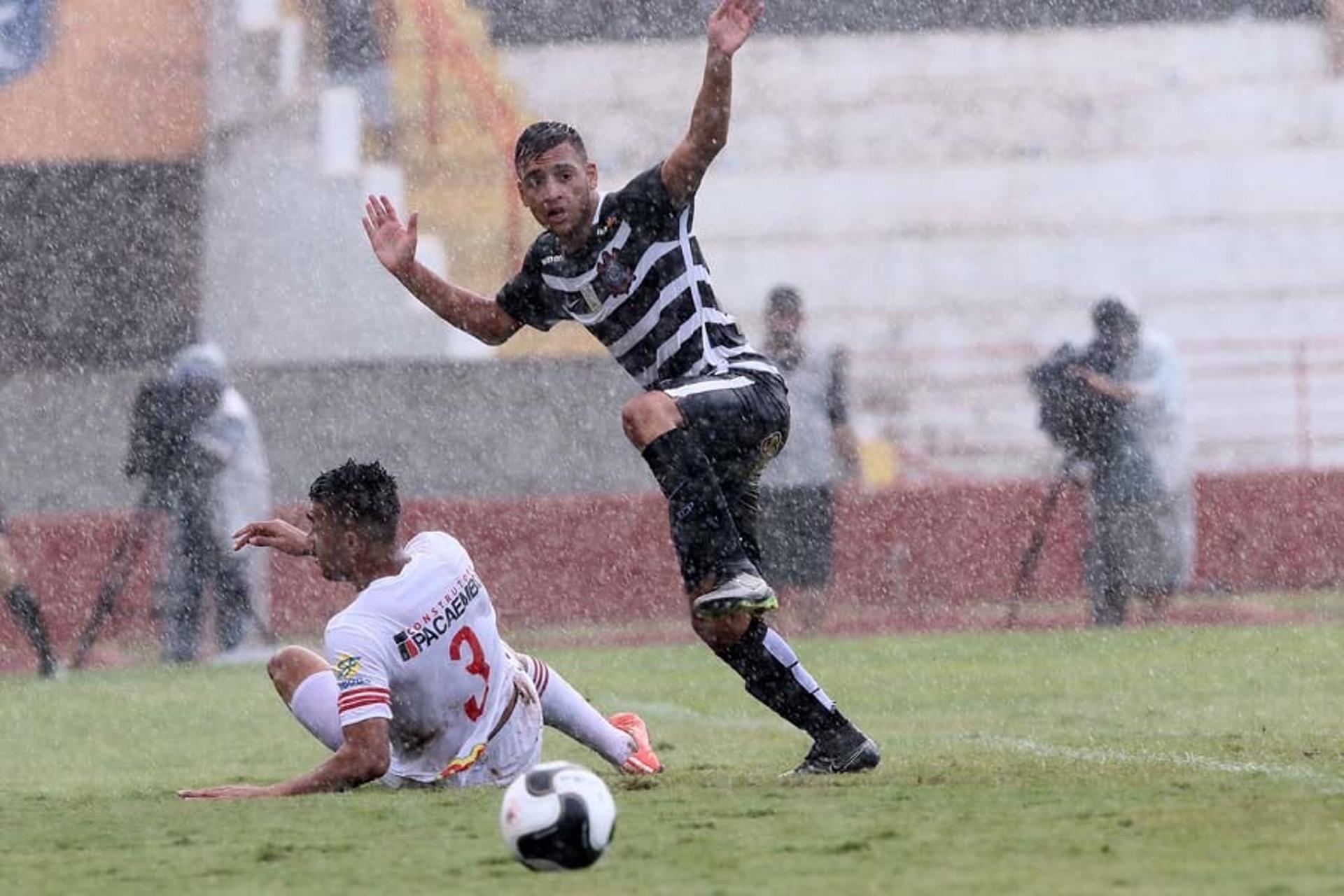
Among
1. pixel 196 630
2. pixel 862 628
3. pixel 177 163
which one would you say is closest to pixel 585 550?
pixel 862 628

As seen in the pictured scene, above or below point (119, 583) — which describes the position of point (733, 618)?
above

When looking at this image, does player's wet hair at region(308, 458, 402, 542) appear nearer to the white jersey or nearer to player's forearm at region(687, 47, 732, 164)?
the white jersey

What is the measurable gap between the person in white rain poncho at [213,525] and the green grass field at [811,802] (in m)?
2.24

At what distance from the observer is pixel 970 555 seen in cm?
1642

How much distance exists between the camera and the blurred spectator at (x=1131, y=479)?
14.6 meters

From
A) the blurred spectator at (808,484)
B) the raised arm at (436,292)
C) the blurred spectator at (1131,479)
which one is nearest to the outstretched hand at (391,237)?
the raised arm at (436,292)

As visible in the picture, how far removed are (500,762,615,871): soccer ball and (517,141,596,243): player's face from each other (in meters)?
2.16

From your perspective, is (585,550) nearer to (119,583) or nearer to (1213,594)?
(119,583)

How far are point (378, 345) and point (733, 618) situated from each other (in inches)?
520

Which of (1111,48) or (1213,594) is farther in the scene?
(1111,48)

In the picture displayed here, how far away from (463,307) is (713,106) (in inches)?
45.1

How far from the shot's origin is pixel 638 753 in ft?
23.4

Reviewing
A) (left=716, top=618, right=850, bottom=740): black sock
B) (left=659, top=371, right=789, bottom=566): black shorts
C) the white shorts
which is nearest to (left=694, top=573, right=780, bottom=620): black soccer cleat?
(left=659, top=371, right=789, bottom=566): black shorts

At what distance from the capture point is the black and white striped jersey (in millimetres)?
6656
